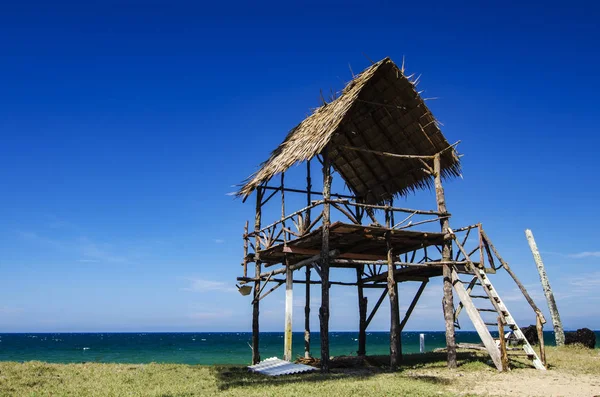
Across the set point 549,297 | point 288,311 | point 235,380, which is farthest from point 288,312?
point 549,297

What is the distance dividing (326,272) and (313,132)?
4.35 metres

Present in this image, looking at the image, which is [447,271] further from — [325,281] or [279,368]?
[279,368]

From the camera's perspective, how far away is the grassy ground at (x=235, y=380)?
1082 cm

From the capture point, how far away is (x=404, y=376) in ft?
42.0

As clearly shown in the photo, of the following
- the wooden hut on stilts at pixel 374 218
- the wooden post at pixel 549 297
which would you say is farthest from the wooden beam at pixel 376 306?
the wooden post at pixel 549 297

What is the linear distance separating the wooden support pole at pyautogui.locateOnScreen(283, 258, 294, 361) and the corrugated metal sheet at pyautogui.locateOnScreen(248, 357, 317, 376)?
47cm

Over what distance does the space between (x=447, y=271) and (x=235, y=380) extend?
6.70 metres

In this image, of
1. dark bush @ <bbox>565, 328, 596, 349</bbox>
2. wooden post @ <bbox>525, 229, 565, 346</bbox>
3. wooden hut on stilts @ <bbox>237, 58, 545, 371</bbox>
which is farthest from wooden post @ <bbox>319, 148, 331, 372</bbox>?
dark bush @ <bbox>565, 328, 596, 349</bbox>

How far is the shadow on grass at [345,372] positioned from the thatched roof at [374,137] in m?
5.80

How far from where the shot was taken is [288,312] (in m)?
16.4

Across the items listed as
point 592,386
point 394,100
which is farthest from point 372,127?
point 592,386

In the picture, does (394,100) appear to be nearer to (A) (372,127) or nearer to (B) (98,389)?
(A) (372,127)

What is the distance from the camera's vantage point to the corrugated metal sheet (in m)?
13.9

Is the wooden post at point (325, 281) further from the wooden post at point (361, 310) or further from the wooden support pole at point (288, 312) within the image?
the wooden post at point (361, 310)
